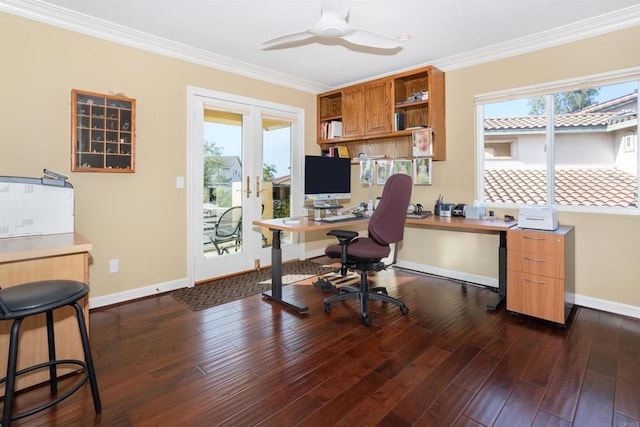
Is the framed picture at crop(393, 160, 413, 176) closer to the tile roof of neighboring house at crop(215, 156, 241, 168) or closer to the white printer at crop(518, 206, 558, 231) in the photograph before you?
the white printer at crop(518, 206, 558, 231)

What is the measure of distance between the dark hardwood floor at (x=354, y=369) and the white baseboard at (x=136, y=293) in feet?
0.68

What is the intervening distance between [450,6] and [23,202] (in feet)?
11.0

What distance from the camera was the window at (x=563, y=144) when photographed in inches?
114

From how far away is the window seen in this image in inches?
114

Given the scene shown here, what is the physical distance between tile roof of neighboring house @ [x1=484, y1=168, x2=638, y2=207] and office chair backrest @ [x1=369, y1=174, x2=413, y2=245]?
1.42 meters

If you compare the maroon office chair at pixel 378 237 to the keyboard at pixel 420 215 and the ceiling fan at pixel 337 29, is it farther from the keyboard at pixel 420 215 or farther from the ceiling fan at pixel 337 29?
the ceiling fan at pixel 337 29

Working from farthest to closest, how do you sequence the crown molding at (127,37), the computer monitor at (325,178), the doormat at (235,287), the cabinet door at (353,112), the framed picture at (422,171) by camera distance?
the cabinet door at (353,112)
the framed picture at (422,171)
the computer monitor at (325,178)
the doormat at (235,287)
the crown molding at (127,37)

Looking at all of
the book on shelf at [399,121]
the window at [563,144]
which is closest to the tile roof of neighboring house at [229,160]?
the book on shelf at [399,121]

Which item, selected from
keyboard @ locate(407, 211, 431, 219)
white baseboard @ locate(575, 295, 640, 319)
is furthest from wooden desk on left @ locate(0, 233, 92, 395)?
white baseboard @ locate(575, 295, 640, 319)

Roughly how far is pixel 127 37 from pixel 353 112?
8.60 feet

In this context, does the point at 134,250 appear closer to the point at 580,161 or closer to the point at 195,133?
the point at 195,133

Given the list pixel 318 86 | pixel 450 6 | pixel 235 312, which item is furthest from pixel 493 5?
pixel 235 312

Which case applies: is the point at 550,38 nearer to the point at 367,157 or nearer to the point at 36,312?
the point at 367,157

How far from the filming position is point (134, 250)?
326 centimetres
